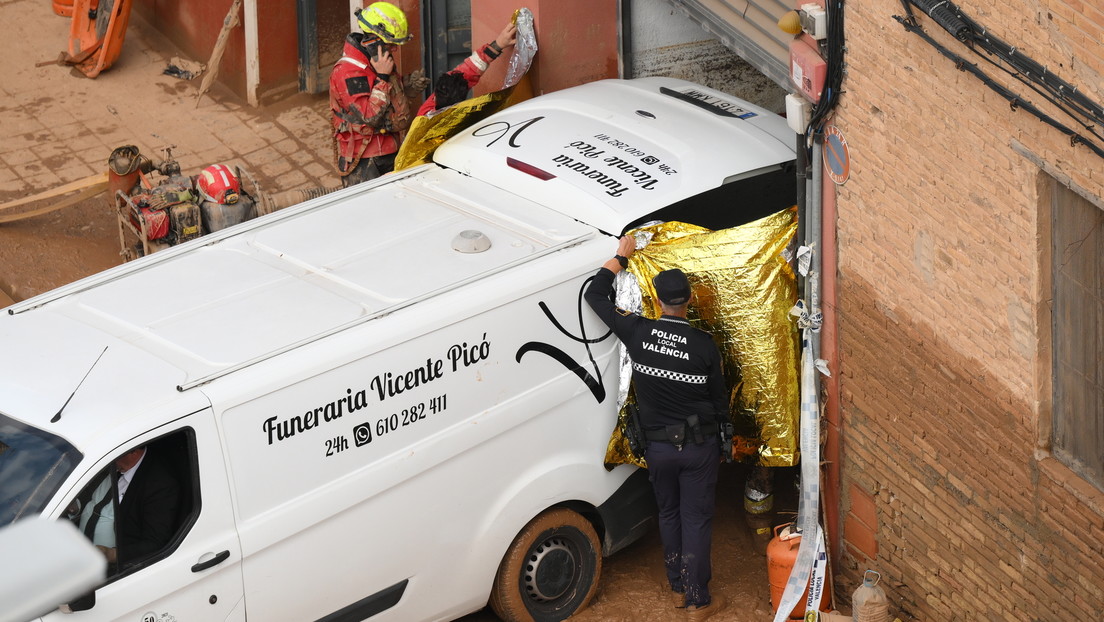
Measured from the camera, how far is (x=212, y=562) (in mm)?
5758

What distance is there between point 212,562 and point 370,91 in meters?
4.74

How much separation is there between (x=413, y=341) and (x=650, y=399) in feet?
4.46

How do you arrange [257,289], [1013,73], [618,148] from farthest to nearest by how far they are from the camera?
[618,148], [257,289], [1013,73]

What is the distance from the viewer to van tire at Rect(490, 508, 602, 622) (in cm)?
695

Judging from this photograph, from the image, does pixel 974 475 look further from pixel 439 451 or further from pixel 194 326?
pixel 194 326

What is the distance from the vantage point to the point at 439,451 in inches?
251

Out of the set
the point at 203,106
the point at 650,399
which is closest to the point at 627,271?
the point at 650,399

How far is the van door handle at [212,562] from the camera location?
5.73 meters

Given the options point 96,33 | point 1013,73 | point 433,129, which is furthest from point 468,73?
point 96,33

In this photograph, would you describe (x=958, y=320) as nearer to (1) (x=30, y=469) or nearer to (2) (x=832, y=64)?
(2) (x=832, y=64)

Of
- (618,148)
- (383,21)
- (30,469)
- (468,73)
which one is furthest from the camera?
(468,73)

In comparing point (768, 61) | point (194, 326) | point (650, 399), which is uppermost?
point (768, 61)

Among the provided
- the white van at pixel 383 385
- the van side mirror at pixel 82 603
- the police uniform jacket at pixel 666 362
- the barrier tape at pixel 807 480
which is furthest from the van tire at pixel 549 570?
the van side mirror at pixel 82 603

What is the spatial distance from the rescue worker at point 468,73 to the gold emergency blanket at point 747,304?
288cm
